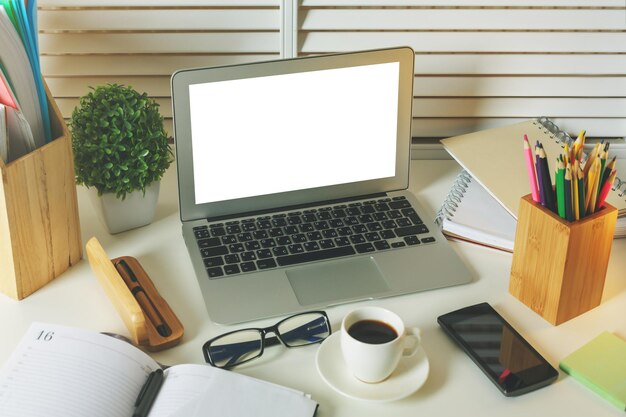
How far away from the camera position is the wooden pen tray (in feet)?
3.26

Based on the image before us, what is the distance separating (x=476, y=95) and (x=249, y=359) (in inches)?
27.6

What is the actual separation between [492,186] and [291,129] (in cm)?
32

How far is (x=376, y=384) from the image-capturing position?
946mm

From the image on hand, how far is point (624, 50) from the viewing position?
4.64ft

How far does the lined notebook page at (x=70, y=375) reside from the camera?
2.85 ft

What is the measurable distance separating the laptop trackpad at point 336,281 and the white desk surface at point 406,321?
0.06 ft

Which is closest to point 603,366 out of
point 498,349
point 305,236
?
point 498,349

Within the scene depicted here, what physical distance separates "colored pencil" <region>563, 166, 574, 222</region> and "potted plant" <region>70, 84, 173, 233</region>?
0.58 metres

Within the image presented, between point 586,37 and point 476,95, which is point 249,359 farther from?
point 586,37

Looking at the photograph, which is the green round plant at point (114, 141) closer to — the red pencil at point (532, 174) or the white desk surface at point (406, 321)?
the white desk surface at point (406, 321)

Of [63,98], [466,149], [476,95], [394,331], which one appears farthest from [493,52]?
[63,98]

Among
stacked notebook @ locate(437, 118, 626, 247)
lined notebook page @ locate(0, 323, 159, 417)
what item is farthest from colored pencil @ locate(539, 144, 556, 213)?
lined notebook page @ locate(0, 323, 159, 417)

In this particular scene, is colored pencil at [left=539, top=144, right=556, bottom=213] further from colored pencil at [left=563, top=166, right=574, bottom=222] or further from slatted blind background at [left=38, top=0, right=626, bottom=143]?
slatted blind background at [left=38, top=0, right=626, bottom=143]

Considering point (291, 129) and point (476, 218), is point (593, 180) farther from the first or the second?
point (291, 129)
